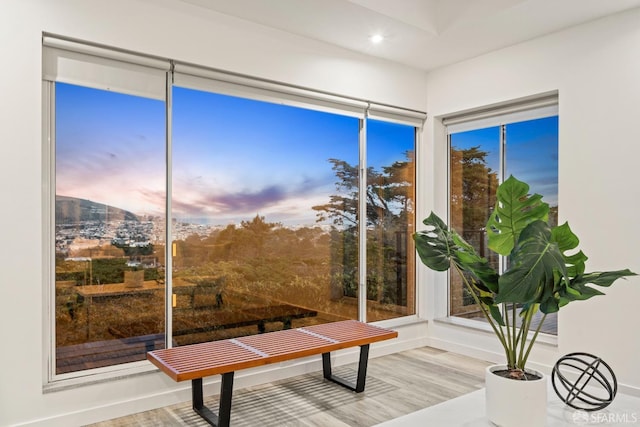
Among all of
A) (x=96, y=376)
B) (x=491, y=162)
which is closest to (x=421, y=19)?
(x=491, y=162)

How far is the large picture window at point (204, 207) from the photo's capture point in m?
3.04

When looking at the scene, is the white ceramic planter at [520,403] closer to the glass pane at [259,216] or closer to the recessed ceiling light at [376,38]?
the glass pane at [259,216]

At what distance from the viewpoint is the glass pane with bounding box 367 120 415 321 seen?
180 inches

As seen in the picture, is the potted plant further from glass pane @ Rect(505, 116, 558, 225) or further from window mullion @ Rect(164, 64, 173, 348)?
glass pane @ Rect(505, 116, 558, 225)

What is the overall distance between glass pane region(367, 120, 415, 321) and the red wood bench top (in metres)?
0.82

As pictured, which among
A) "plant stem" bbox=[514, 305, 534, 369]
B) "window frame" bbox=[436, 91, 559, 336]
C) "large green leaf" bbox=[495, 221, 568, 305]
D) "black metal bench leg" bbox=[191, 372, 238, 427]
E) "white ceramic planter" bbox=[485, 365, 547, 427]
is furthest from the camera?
"window frame" bbox=[436, 91, 559, 336]

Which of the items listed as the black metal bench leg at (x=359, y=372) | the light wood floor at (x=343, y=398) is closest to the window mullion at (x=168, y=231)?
the light wood floor at (x=343, y=398)

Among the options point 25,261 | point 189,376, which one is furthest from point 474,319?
point 25,261

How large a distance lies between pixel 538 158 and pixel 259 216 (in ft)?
8.22

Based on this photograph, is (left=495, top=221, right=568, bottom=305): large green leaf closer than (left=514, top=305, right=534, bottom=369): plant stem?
Yes

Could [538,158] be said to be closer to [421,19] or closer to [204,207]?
[421,19]

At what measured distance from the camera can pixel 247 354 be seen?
9.96 ft

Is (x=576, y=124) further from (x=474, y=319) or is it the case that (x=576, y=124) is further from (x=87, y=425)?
(x=87, y=425)

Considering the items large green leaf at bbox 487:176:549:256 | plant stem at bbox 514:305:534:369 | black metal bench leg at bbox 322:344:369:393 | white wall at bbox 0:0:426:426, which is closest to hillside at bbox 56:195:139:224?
white wall at bbox 0:0:426:426
